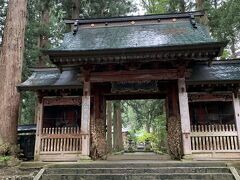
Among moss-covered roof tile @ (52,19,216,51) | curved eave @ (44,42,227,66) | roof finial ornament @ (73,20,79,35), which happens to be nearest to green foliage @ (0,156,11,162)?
curved eave @ (44,42,227,66)

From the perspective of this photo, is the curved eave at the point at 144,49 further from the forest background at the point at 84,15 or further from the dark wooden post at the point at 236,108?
the forest background at the point at 84,15

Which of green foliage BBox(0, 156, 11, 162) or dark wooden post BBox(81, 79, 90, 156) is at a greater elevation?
dark wooden post BBox(81, 79, 90, 156)

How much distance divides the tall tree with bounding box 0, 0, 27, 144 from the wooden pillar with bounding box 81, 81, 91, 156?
9.43 ft

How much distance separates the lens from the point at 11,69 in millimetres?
11164

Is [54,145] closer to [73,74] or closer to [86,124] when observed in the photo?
[86,124]

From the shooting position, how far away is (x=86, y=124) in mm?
9953

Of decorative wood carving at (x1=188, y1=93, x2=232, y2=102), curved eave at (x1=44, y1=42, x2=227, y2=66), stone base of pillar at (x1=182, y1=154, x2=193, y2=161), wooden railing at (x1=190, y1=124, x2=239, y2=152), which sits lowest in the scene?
stone base of pillar at (x1=182, y1=154, x2=193, y2=161)

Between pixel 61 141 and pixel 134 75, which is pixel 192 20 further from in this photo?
pixel 61 141

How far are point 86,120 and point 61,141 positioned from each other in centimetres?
131

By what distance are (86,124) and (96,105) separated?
1513 mm

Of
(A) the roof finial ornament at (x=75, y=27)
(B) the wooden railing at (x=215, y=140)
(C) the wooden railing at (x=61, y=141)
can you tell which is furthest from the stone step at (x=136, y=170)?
(A) the roof finial ornament at (x=75, y=27)

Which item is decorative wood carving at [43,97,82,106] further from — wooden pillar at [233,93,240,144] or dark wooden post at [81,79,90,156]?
wooden pillar at [233,93,240,144]

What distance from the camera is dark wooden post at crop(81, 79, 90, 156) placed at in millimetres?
9792

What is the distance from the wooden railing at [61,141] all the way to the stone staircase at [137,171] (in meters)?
1.86
